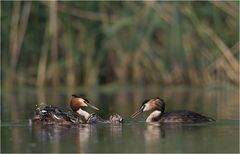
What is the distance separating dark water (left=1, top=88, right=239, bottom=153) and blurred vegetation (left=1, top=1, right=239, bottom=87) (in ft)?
9.34

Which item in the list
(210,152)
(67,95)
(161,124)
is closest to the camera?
(210,152)

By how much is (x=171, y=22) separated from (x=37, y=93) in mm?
3280

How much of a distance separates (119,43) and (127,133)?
10.1 m

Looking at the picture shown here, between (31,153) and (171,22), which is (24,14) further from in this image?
(31,153)

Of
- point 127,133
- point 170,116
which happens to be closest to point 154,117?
point 170,116

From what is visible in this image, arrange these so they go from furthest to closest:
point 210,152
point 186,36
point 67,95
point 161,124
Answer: point 186,36 < point 67,95 < point 161,124 < point 210,152

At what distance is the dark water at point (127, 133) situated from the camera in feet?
33.9

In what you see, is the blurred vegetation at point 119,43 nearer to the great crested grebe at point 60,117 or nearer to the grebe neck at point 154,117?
the grebe neck at point 154,117

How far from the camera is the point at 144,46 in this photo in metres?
21.4

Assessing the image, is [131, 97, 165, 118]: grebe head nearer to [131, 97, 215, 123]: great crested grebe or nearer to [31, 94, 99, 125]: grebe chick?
[131, 97, 215, 123]: great crested grebe

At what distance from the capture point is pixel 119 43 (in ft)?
71.5

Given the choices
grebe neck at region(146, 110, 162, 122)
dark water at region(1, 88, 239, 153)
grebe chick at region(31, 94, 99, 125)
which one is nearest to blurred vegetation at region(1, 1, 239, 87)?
dark water at region(1, 88, 239, 153)

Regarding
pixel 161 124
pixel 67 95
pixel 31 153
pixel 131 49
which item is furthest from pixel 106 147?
pixel 131 49

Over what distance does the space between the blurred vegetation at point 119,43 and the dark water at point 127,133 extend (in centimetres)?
285
